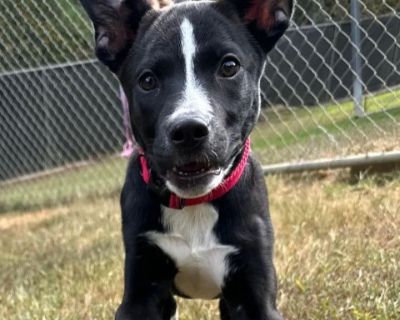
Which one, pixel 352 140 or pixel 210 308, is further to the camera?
pixel 352 140

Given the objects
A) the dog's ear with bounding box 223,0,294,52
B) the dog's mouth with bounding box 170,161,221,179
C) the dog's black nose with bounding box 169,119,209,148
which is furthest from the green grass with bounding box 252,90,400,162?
the dog's black nose with bounding box 169,119,209,148

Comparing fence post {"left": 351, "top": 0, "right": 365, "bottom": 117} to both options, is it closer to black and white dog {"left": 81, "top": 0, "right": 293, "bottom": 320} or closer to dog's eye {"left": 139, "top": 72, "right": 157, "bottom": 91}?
black and white dog {"left": 81, "top": 0, "right": 293, "bottom": 320}

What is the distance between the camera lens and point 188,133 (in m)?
1.91

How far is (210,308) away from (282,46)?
8.40 ft

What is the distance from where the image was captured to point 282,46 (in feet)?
16.5

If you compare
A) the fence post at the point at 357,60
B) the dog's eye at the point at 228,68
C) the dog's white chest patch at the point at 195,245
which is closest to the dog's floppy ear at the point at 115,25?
the dog's eye at the point at 228,68

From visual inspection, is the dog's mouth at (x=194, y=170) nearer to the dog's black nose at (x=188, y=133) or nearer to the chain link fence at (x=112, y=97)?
the dog's black nose at (x=188, y=133)

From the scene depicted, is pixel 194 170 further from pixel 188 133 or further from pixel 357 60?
pixel 357 60

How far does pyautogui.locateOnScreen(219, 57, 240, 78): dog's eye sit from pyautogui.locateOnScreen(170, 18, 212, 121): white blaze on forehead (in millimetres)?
82

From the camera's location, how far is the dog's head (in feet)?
6.48

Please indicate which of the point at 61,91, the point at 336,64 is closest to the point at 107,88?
the point at 61,91

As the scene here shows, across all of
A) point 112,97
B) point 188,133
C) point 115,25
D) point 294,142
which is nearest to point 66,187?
point 112,97

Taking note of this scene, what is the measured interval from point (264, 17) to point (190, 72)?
38 centimetres

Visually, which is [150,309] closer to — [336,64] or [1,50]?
[336,64]
